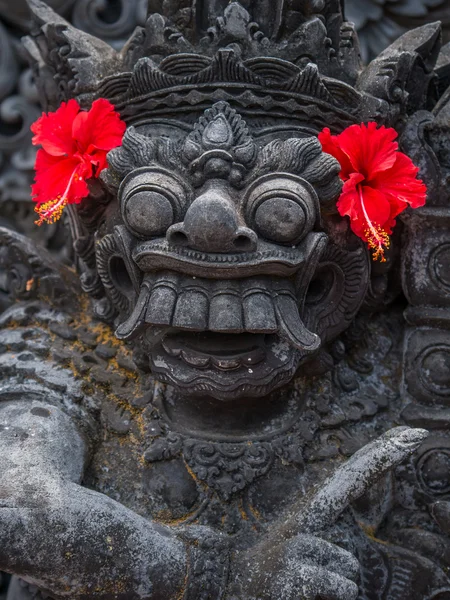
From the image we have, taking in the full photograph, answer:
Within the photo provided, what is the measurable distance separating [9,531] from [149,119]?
0.88 metres

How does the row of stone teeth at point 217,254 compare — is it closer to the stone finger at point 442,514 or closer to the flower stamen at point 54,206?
the flower stamen at point 54,206

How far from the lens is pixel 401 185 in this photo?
1.62m

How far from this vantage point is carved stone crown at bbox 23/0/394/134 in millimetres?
1652

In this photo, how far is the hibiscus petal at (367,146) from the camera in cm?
162

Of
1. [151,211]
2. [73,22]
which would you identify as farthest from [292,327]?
[73,22]

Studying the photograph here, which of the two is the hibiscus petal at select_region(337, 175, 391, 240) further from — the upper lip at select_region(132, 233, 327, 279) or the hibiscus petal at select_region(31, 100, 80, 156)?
the hibiscus petal at select_region(31, 100, 80, 156)

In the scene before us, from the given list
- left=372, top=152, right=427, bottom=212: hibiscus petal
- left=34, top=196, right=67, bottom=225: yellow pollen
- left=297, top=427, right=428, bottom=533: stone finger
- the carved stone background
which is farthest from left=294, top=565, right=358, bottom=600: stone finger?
the carved stone background

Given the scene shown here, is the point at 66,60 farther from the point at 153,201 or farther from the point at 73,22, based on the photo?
the point at 73,22

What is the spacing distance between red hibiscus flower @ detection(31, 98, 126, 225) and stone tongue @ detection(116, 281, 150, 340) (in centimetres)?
26

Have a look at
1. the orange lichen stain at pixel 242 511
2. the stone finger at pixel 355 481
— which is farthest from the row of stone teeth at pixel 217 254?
the orange lichen stain at pixel 242 511

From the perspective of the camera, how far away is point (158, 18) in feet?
5.77

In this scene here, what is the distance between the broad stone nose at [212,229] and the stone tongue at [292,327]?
0.13 m

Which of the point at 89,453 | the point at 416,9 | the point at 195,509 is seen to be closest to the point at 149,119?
the point at 89,453

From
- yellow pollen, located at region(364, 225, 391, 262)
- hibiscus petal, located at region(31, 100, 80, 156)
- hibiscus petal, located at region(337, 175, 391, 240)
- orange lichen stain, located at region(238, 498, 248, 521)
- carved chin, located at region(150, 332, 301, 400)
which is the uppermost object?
hibiscus petal, located at region(31, 100, 80, 156)
